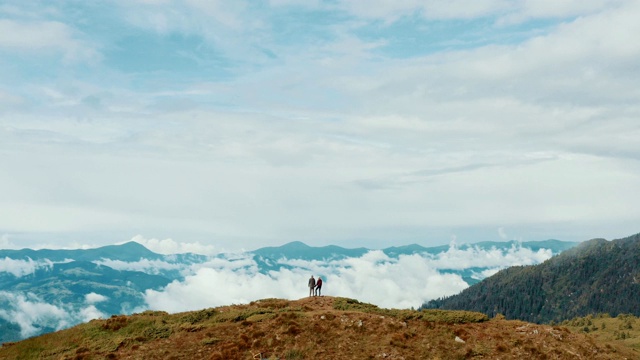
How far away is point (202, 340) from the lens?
3794 centimetres

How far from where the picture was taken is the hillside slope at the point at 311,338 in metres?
35.6

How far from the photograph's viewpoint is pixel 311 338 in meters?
37.0

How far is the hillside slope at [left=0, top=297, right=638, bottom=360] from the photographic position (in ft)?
117

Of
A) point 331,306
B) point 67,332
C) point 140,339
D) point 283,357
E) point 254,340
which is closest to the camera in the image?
point 283,357

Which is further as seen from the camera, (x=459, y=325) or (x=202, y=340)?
(x=459, y=325)

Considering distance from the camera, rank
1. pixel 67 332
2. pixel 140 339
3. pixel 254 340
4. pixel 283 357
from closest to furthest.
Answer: pixel 283 357
pixel 254 340
pixel 140 339
pixel 67 332

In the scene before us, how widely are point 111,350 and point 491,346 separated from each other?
29424mm

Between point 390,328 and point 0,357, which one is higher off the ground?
point 390,328

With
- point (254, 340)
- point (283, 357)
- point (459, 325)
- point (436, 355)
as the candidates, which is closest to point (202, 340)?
point (254, 340)

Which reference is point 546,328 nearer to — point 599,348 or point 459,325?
point 599,348

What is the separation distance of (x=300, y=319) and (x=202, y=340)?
7.97m

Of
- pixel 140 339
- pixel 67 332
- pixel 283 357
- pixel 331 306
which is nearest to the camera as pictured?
pixel 283 357

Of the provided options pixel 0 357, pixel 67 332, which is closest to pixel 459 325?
pixel 67 332

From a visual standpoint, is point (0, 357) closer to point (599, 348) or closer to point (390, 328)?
point (390, 328)
